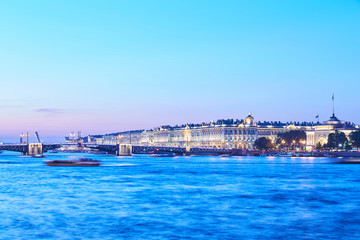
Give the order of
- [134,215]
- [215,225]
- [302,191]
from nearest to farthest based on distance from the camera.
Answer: [215,225], [134,215], [302,191]

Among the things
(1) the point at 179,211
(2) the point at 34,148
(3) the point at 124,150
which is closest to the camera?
(1) the point at 179,211

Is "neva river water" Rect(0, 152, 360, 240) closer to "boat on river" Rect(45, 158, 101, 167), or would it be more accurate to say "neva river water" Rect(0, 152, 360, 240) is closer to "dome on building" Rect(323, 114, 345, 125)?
"boat on river" Rect(45, 158, 101, 167)

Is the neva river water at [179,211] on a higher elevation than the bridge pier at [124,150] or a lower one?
lower

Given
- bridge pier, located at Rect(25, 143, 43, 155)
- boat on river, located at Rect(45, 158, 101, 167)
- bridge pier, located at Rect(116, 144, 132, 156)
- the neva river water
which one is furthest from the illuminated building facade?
the neva river water

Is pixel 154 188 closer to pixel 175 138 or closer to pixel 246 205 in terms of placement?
pixel 246 205

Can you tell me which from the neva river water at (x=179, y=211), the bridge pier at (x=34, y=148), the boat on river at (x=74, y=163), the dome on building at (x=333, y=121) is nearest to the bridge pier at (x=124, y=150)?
the bridge pier at (x=34, y=148)

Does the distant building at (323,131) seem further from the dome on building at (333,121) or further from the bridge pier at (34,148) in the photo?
the bridge pier at (34,148)

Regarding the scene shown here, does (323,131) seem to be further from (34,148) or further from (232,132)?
(34,148)

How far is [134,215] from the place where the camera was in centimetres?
2006

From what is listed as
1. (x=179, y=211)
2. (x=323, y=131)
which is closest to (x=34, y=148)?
(x=323, y=131)

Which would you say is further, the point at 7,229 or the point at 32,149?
the point at 32,149

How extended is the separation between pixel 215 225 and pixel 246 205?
5141 mm

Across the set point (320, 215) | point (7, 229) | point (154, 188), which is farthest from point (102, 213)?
point (154, 188)

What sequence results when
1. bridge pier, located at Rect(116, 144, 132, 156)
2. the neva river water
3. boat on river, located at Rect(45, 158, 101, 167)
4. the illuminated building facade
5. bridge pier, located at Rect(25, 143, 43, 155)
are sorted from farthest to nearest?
the illuminated building facade < bridge pier, located at Rect(116, 144, 132, 156) < bridge pier, located at Rect(25, 143, 43, 155) < boat on river, located at Rect(45, 158, 101, 167) < the neva river water
